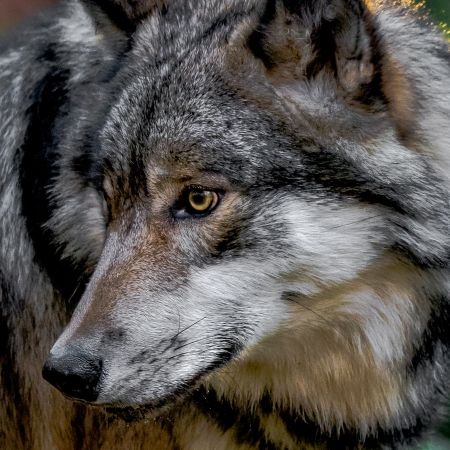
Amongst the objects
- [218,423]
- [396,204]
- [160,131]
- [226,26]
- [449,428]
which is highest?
[226,26]

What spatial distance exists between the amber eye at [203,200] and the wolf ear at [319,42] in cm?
47

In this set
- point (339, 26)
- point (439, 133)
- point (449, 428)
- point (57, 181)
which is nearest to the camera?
point (339, 26)

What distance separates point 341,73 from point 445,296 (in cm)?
87

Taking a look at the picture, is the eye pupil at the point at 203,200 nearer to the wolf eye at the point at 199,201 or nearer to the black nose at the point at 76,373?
the wolf eye at the point at 199,201

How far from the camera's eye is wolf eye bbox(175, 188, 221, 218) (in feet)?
9.34

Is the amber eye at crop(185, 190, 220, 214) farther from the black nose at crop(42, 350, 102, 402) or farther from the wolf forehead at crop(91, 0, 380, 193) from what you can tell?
the black nose at crop(42, 350, 102, 402)

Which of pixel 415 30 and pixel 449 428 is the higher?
pixel 415 30

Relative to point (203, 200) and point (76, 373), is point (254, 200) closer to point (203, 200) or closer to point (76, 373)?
point (203, 200)

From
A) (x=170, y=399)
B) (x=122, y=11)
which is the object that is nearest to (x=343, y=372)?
(x=170, y=399)

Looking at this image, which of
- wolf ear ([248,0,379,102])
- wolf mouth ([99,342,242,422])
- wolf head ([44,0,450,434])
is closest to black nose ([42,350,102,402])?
wolf head ([44,0,450,434])

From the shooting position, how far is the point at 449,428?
4887 millimetres

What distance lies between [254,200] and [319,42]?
556 mm

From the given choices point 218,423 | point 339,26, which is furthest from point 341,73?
point 218,423

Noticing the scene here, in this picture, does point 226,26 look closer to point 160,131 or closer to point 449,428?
point 160,131
